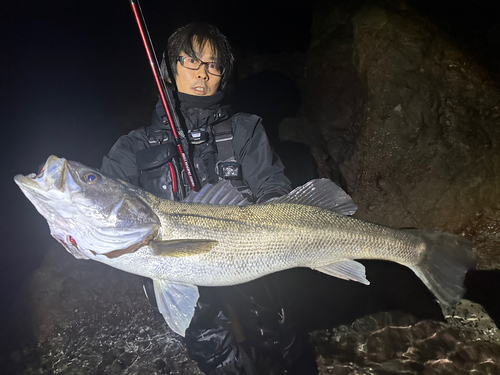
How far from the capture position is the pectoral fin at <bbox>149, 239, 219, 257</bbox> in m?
1.39

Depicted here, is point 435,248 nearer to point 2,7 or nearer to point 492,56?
point 492,56

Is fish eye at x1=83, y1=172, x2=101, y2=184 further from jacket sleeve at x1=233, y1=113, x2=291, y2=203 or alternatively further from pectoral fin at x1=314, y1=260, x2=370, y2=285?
pectoral fin at x1=314, y1=260, x2=370, y2=285

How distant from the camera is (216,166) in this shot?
85.8 inches

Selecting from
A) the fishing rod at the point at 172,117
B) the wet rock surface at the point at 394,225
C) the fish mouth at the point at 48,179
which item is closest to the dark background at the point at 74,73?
the wet rock surface at the point at 394,225

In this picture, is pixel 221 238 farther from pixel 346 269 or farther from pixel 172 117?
pixel 172 117

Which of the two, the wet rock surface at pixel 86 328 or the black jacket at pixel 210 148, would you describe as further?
the wet rock surface at pixel 86 328

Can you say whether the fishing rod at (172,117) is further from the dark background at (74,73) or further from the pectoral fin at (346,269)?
the dark background at (74,73)

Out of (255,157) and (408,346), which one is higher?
(255,157)

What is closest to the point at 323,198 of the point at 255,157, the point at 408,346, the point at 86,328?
the point at 255,157

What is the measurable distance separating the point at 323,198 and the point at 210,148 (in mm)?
1087

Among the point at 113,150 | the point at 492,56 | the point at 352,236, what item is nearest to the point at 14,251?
the point at 113,150

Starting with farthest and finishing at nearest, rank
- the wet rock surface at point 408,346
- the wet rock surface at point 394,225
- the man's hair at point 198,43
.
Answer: the wet rock surface at point 394,225 → the wet rock surface at point 408,346 → the man's hair at point 198,43

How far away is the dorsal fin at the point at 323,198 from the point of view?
1.61 metres

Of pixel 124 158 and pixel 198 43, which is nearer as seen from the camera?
pixel 198 43
